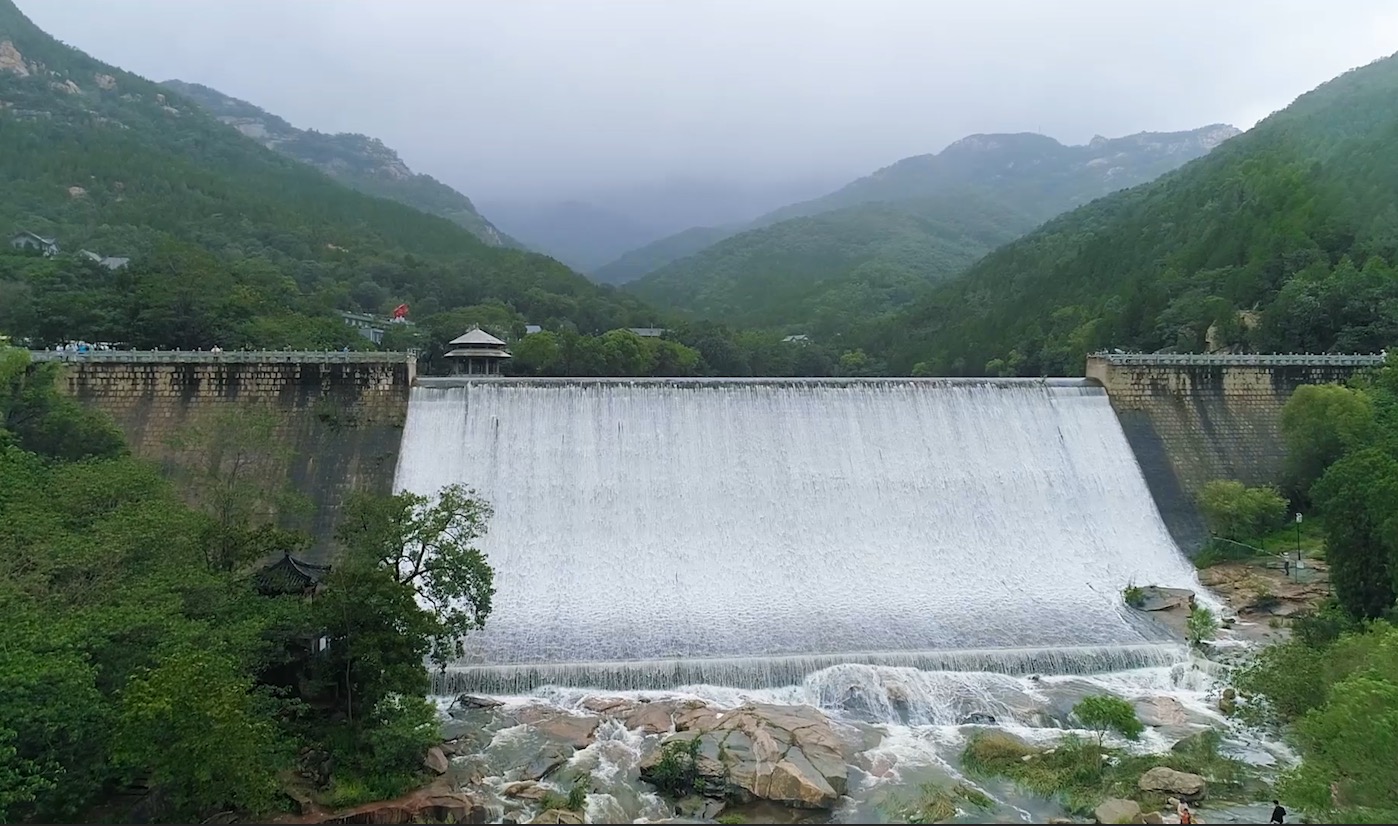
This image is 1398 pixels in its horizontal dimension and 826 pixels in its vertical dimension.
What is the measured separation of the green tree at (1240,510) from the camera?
24.7 metres

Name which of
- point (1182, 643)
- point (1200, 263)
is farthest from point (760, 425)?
point (1200, 263)

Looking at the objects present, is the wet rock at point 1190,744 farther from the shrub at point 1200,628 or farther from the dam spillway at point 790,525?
the shrub at point 1200,628

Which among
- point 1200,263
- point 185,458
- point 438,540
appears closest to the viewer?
point 438,540

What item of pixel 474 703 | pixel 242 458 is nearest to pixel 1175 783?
pixel 474 703

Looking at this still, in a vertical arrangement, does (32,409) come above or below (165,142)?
below

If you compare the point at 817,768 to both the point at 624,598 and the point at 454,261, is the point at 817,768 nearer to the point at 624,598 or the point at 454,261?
the point at 624,598

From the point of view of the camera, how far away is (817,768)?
549 inches

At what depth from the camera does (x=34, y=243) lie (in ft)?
159

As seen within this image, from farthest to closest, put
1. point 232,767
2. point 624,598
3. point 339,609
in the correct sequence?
point 624,598 → point 339,609 → point 232,767

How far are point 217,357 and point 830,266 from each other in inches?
3934

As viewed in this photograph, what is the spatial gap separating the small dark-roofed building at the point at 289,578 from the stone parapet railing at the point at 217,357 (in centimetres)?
991

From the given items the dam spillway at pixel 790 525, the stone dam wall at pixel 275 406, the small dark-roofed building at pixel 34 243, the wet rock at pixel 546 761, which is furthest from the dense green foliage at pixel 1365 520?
the small dark-roofed building at pixel 34 243

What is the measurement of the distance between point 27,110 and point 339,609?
81.9 metres

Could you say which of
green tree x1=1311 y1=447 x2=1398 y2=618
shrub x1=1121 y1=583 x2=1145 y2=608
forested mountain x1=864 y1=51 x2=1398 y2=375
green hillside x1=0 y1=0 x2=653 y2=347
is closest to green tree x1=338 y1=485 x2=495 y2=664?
shrub x1=1121 y1=583 x2=1145 y2=608
